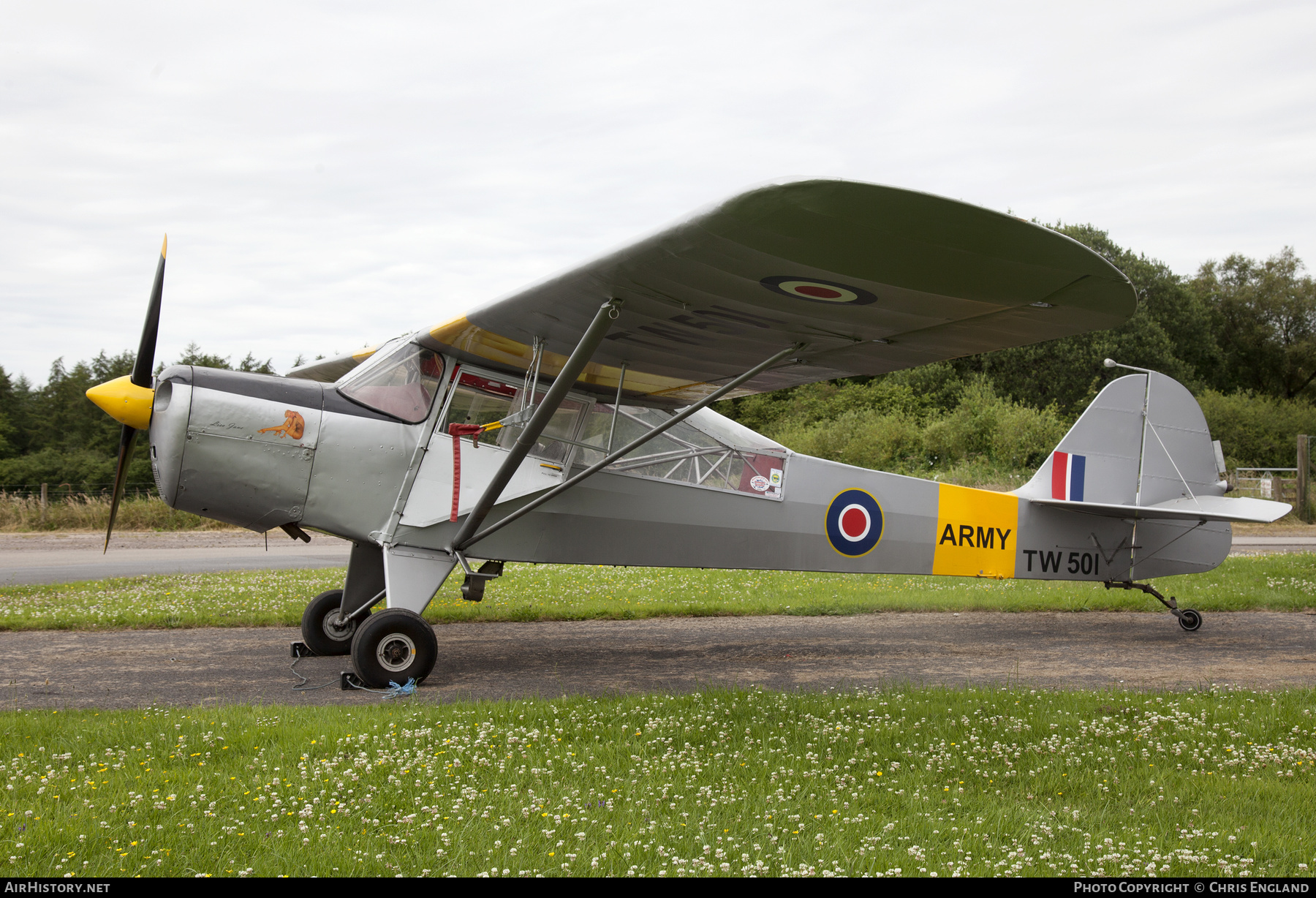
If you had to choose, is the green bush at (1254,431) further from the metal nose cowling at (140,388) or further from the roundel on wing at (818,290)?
the metal nose cowling at (140,388)

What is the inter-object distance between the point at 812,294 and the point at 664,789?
2.85 metres

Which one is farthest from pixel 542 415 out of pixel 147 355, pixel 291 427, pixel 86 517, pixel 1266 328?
pixel 1266 328

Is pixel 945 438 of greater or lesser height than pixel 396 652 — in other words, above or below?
above

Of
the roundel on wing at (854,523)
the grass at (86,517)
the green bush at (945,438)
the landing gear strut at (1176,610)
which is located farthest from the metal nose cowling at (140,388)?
the green bush at (945,438)

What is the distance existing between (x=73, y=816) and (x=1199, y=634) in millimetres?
9736

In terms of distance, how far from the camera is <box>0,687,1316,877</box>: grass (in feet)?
9.89

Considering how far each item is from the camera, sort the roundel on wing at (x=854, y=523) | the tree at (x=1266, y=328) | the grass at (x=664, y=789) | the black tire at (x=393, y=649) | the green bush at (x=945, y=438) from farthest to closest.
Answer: the tree at (x=1266, y=328), the green bush at (x=945, y=438), the roundel on wing at (x=854, y=523), the black tire at (x=393, y=649), the grass at (x=664, y=789)

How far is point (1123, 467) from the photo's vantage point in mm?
9164

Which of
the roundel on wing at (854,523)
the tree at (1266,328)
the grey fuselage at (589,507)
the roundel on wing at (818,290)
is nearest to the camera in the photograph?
the roundel on wing at (818,290)

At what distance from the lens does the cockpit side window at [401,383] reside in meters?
6.63

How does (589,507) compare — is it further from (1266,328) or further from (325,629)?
(1266,328)

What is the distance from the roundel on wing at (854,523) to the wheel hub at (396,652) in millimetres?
3861

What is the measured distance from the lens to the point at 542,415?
5.94 meters

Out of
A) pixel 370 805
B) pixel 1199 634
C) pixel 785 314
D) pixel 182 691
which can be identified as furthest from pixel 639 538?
pixel 1199 634
